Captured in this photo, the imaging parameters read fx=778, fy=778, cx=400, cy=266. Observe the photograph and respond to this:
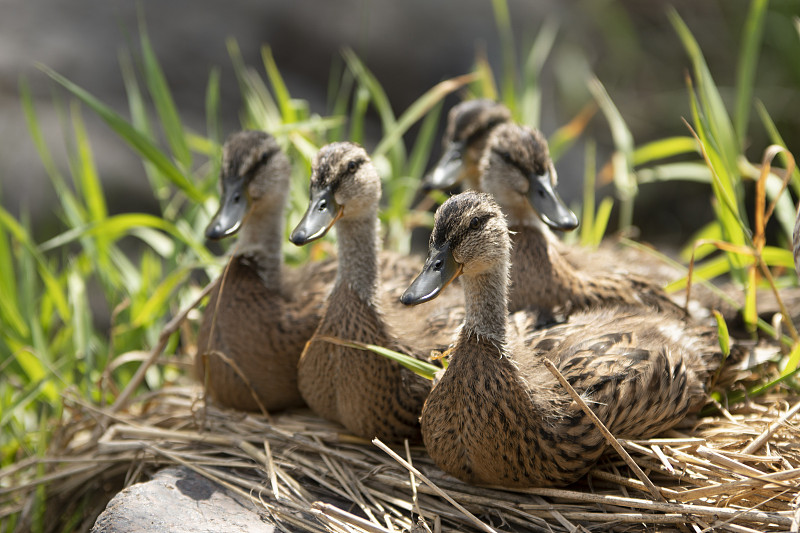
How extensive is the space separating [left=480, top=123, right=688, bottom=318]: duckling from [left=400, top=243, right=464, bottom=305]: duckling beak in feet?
1.96

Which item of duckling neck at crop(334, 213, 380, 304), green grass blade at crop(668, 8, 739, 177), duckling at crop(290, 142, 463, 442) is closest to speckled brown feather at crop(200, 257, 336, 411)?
duckling at crop(290, 142, 463, 442)

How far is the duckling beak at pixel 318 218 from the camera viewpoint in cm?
235

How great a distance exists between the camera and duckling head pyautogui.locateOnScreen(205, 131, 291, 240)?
277cm

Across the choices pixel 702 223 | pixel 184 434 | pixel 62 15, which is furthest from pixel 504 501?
pixel 62 15

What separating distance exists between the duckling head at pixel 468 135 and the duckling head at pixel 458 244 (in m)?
1.05

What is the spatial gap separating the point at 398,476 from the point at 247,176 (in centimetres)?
119

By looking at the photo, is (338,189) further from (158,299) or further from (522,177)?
(158,299)

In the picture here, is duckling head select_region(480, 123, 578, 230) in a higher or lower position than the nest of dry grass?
higher

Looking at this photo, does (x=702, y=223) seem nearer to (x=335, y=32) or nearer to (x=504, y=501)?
(x=335, y=32)

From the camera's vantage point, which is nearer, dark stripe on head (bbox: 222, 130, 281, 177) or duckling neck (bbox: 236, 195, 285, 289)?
dark stripe on head (bbox: 222, 130, 281, 177)

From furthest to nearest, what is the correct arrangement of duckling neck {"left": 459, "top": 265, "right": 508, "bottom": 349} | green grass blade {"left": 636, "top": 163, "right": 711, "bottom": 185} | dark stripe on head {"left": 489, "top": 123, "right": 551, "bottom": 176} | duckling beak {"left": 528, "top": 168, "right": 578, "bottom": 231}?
green grass blade {"left": 636, "top": 163, "right": 711, "bottom": 185} < dark stripe on head {"left": 489, "top": 123, "right": 551, "bottom": 176} < duckling beak {"left": 528, "top": 168, "right": 578, "bottom": 231} < duckling neck {"left": 459, "top": 265, "right": 508, "bottom": 349}

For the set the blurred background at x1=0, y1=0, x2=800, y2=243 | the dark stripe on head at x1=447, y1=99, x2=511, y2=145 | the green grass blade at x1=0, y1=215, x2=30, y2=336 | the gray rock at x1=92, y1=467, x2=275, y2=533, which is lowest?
the gray rock at x1=92, y1=467, x2=275, y2=533

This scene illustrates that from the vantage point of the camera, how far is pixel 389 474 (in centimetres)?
243

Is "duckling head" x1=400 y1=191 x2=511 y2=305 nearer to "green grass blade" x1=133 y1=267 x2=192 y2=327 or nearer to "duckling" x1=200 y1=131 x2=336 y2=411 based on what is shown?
"duckling" x1=200 y1=131 x2=336 y2=411
